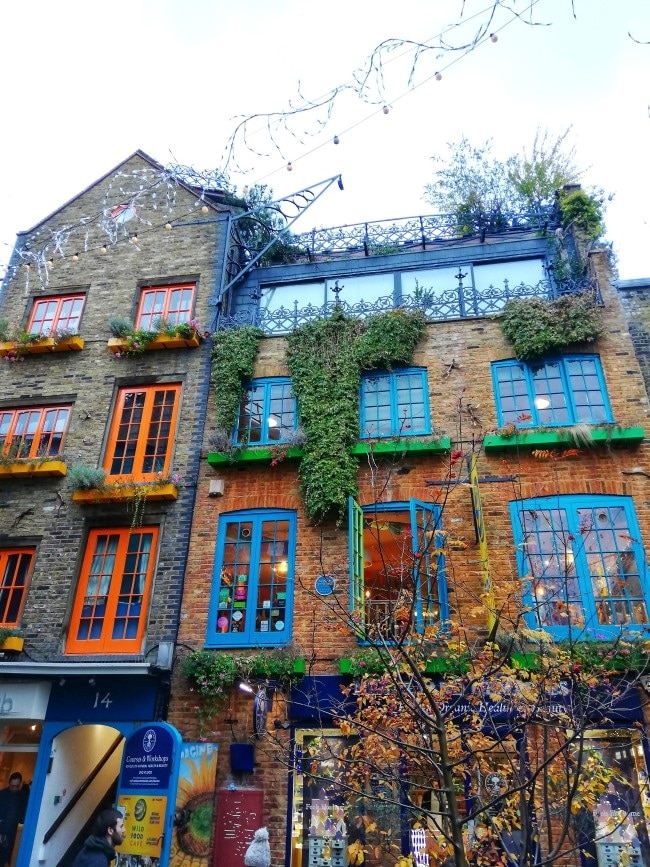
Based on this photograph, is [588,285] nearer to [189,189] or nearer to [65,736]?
[189,189]

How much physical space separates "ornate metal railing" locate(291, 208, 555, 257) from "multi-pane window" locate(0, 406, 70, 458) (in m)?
6.80

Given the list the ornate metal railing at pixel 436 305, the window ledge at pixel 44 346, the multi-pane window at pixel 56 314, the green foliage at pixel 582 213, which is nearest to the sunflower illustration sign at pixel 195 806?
the ornate metal railing at pixel 436 305

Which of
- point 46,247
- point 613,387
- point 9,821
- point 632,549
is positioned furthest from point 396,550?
point 46,247

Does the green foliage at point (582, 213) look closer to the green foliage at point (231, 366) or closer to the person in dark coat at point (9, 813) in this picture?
the green foliage at point (231, 366)

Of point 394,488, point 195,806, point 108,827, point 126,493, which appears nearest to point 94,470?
point 126,493

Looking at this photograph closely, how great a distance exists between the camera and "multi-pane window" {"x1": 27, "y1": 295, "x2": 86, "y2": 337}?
49.3 ft

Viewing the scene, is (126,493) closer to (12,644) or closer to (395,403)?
(12,644)

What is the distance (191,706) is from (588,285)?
34.2ft

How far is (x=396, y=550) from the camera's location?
1242cm

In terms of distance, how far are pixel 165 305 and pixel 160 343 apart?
→ 1.34 meters

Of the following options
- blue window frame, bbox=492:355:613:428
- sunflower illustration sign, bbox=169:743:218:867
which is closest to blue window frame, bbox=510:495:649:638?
blue window frame, bbox=492:355:613:428

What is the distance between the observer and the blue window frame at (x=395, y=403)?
475 inches

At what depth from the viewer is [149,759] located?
9688 mm

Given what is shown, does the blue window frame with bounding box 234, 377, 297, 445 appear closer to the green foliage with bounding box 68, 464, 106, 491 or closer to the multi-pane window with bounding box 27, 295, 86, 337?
the green foliage with bounding box 68, 464, 106, 491
